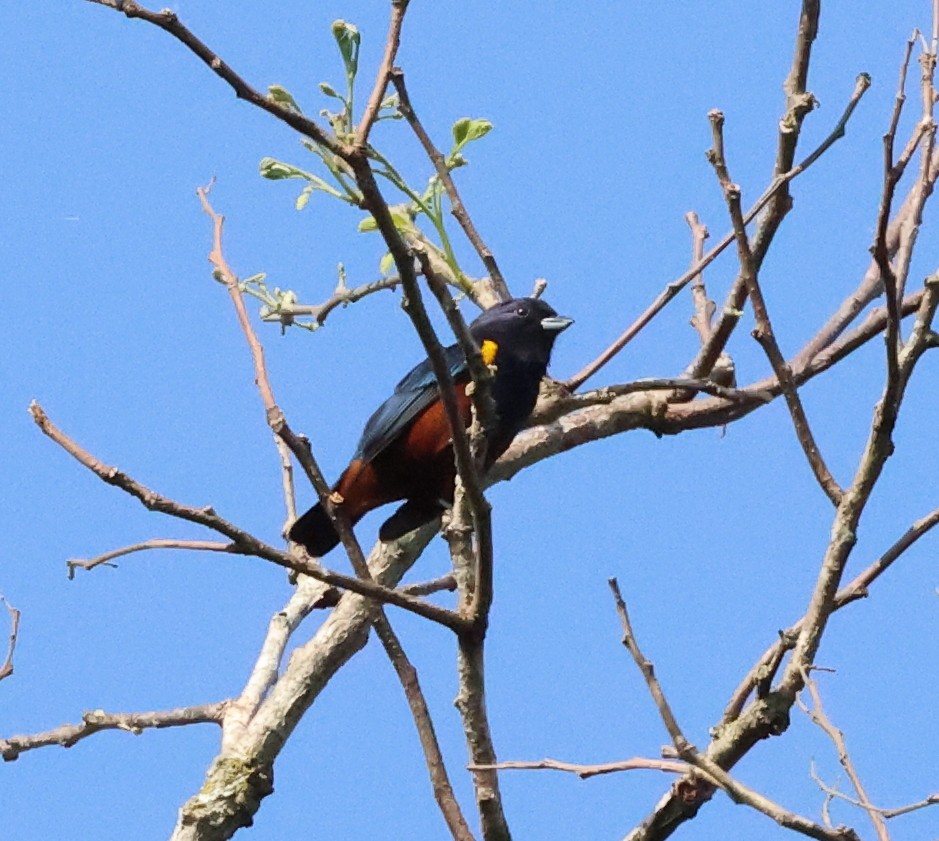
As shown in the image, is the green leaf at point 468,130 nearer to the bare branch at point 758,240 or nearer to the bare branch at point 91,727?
the bare branch at point 758,240

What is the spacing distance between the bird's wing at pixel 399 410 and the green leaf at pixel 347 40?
3.02 meters

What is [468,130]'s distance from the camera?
3.80m

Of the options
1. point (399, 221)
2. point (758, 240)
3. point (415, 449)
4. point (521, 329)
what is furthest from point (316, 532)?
point (758, 240)

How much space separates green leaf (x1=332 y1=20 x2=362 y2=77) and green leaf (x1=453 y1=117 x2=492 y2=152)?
1047mm

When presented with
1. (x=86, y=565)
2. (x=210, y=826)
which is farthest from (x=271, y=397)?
(x=210, y=826)

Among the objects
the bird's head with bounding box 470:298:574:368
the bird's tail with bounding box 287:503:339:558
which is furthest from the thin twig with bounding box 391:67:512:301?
the bird's tail with bounding box 287:503:339:558

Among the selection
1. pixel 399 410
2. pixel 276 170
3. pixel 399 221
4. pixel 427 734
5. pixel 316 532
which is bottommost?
pixel 427 734

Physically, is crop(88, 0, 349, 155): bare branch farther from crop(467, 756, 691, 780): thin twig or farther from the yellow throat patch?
the yellow throat patch

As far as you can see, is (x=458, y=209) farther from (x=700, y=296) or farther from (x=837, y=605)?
(x=837, y=605)

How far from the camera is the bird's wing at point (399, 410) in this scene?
579cm

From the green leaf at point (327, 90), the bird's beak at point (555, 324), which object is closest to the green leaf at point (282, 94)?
the green leaf at point (327, 90)

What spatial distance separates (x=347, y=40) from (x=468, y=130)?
1.12 meters

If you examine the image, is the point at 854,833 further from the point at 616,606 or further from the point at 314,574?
the point at 314,574

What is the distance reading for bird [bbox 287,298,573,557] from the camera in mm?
5551
